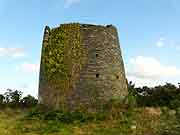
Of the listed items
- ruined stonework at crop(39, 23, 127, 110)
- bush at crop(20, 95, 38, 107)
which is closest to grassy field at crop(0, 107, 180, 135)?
ruined stonework at crop(39, 23, 127, 110)

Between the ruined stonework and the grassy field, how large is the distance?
113 cm

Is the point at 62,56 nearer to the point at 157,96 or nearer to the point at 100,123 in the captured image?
the point at 100,123

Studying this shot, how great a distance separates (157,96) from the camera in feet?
72.3

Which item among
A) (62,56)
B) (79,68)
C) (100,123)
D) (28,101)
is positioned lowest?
(100,123)

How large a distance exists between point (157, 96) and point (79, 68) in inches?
242

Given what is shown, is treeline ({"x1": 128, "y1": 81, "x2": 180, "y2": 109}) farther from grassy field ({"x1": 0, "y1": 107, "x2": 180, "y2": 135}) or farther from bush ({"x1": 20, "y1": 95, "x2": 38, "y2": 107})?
bush ({"x1": 20, "y1": 95, "x2": 38, "y2": 107})

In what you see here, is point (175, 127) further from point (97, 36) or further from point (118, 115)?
point (97, 36)

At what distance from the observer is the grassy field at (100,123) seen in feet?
48.4

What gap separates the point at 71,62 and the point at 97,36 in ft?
6.52

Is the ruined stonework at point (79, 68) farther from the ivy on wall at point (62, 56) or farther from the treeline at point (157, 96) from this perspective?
the treeline at point (157, 96)

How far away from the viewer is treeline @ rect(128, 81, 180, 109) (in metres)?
19.7

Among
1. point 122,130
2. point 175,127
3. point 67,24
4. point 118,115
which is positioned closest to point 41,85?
point 67,24

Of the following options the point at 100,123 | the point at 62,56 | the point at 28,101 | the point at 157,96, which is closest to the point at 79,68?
the point at 62,56

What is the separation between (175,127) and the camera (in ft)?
48.7
